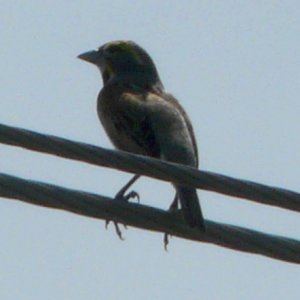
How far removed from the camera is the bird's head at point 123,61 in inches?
482

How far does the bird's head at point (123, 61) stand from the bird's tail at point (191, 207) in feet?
11.1

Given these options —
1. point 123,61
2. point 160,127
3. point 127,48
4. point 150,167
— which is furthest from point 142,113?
Answer: point 150,167

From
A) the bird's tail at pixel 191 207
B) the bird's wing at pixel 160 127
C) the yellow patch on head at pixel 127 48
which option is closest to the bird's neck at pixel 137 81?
the yellow patch on head at pixel 127 48

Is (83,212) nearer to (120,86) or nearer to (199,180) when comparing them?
(199,180)

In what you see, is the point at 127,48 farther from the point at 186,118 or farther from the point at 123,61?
the point at 186,118

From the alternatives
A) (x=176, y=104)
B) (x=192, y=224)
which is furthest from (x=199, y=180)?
(x=176, y=104)

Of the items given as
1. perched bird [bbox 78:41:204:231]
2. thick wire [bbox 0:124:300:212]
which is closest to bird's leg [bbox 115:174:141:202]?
perched bird [bbox 78:41:204:231]

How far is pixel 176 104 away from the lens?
35.2ft

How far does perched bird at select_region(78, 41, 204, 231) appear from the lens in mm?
9320

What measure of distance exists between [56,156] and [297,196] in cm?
127

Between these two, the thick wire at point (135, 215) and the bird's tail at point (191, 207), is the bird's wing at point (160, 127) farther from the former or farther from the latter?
the thick wire at point (135, 215)

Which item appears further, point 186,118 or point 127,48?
point 127,48

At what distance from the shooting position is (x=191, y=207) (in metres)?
8.44

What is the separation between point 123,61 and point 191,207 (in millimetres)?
4250
